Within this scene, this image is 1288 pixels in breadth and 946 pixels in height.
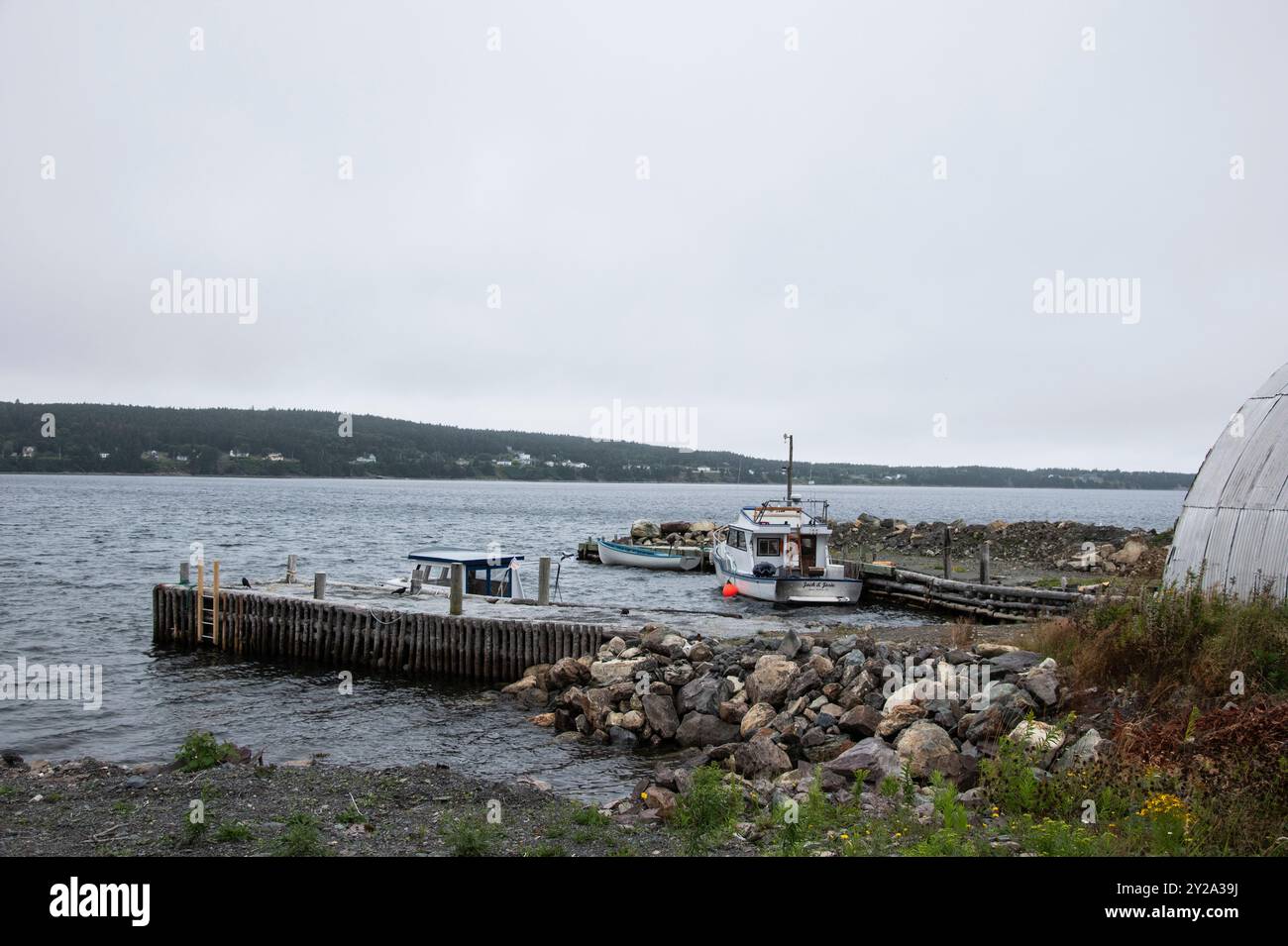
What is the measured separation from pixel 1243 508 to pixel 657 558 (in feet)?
136

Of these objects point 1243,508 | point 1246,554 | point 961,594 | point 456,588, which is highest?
point 1243,508

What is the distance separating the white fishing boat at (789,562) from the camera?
36156mm

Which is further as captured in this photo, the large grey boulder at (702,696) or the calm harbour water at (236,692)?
the large grey boulder at (702,696)

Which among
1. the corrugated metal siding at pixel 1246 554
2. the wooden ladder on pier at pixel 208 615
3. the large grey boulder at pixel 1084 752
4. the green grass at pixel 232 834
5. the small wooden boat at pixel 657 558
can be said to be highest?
the corrugated metal siding at pixel 1246 554

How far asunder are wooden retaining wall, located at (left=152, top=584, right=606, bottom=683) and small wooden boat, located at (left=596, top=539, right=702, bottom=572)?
1228 inches

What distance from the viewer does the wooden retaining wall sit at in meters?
21.6

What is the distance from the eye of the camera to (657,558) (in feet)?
181

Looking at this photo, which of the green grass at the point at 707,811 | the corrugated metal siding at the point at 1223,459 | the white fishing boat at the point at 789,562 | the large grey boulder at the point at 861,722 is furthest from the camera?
the white fishing boat at the point at 789,562

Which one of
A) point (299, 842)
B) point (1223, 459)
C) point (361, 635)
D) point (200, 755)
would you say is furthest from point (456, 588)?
point (1223, 459)

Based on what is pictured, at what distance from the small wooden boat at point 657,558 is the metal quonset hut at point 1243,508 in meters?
38.2

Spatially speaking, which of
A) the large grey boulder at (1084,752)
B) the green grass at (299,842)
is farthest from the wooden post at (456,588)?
the large grey boulder at (1084,752)

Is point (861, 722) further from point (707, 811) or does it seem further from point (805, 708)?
point (707, 811)

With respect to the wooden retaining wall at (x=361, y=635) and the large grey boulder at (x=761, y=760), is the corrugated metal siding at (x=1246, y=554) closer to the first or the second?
the large grey boulder at (x=761, y=760)

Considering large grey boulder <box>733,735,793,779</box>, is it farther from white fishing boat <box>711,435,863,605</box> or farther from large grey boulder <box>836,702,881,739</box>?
white fishing boat <box>711,435,863,605</box>
